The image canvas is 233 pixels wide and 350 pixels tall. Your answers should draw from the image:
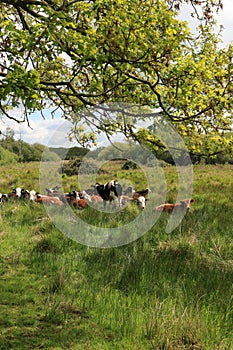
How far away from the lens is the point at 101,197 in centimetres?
1389

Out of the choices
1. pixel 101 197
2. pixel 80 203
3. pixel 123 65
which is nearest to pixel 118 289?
pixel 123 65

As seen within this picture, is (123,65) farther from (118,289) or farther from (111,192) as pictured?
(111,192)

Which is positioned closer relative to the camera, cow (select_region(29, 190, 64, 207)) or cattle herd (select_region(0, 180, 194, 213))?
cattle herd (select_region(0, 180, 194, 213))

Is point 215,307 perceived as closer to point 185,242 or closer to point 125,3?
point 185,242

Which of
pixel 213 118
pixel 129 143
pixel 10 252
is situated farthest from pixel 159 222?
pixel 10 252

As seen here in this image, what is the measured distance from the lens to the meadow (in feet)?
15.2

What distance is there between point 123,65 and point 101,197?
25.2 feet

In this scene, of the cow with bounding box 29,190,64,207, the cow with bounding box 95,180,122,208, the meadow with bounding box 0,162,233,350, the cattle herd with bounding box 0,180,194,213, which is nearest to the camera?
the meadow with bounding box 0,162,233,350

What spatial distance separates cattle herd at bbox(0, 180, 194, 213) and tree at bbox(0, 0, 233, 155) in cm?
315

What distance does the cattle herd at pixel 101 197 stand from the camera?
12.8 metres

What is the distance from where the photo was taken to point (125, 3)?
673cm

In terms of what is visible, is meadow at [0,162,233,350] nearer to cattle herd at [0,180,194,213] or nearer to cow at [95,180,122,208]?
cattle herd at [0,180,194,213]

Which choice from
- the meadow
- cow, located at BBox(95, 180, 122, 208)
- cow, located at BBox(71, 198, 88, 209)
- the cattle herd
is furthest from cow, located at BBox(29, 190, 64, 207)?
the meadow

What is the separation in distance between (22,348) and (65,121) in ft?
21.2
